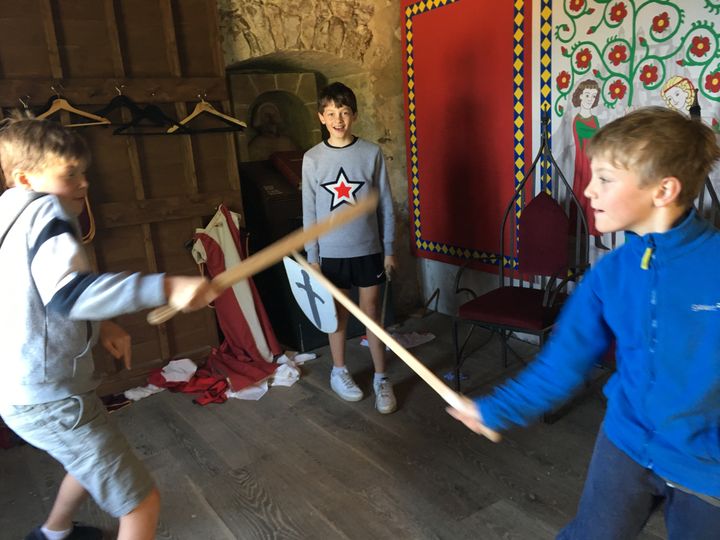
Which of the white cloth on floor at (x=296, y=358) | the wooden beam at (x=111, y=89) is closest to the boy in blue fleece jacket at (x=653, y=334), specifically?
the white cloth on floor at (x=296, y=358)

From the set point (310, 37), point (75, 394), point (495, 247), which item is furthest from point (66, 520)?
point (310, 37)

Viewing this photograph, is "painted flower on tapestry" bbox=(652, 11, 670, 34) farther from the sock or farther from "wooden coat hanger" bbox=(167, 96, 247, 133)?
the sock

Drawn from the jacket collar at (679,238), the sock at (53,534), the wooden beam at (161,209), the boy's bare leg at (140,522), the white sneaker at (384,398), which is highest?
the jacket collar at (679,238)

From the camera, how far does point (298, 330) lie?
141 inches

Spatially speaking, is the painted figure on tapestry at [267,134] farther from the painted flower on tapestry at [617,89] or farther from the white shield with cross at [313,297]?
the painted flower on tapestry at [617,89]

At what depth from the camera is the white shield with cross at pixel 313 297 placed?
9.27 feet

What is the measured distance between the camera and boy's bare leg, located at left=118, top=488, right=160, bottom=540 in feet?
5.14

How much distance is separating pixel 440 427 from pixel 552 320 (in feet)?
2.30

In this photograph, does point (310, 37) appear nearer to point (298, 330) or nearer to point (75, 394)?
point (298, 330)

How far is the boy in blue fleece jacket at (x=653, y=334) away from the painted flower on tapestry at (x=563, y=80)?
6.76 ft

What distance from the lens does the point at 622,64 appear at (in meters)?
2.78

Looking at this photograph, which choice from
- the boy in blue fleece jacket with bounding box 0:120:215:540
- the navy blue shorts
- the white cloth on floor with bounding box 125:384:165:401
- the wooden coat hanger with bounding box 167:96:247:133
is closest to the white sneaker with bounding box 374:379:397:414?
the navy blue shorts

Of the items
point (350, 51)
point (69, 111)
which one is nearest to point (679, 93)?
point (350, 51)

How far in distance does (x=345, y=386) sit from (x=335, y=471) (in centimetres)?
67
